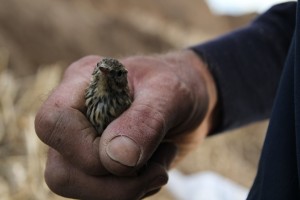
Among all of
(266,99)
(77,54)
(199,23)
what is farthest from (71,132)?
(199,23)

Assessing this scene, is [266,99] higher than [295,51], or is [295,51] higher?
[295,51]

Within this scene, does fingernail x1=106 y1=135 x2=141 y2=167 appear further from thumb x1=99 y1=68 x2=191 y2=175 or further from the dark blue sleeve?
the dark blue sleeve

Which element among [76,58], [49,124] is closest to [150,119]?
[49,124]

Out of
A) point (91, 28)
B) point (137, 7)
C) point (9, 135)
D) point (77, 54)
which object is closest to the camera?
point (9, 135)

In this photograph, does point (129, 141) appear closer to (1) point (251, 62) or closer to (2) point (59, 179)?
(2) point (59, 179)

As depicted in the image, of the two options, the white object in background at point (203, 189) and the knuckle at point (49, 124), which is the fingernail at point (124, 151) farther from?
the white object in background at point (203, 189)

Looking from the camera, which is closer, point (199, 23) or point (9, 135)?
point (9, 135)

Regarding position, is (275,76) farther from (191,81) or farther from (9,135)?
(9,135)
